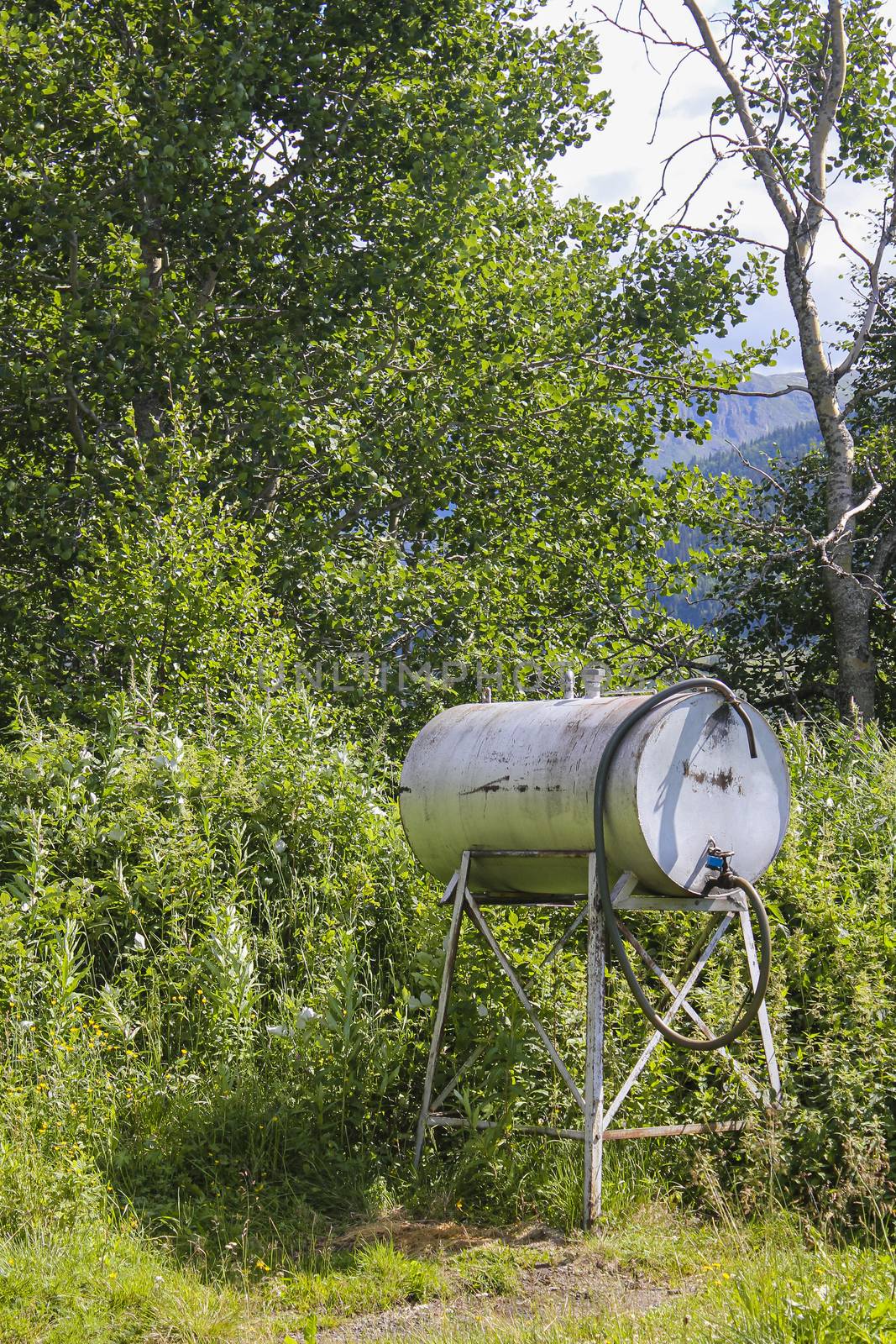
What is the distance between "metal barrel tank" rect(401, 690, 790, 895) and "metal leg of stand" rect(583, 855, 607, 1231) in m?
0.24

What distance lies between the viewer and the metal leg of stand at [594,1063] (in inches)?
199

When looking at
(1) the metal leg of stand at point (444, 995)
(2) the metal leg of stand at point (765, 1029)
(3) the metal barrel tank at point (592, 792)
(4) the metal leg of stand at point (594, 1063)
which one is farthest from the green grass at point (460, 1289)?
(3) the metal barrel tank at point (592, 792)

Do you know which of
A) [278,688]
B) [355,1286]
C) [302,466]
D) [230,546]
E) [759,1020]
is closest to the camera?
[355,1286]

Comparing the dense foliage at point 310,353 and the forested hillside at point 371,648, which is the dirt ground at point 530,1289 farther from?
the dense foliage at point 310,353

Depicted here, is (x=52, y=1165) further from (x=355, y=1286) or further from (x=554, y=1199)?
(x=554, y=1199)

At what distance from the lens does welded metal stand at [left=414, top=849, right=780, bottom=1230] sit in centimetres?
518

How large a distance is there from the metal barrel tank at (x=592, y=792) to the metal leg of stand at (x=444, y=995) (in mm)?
135

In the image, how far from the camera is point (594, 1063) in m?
5.22

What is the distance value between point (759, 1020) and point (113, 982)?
3.31 metres

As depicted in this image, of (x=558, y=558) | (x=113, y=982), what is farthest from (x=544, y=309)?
(x=113, y=982)

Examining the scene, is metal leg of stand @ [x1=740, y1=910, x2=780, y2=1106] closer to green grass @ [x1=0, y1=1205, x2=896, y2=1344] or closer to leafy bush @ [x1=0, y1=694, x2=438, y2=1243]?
green grass @ [x1=0, y1=1205, x2=896, y2=1344]

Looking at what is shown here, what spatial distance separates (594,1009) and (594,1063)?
0.22 meters

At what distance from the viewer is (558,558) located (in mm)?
13016

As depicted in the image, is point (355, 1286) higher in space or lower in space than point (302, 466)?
lower
